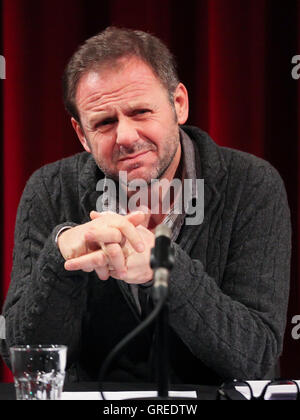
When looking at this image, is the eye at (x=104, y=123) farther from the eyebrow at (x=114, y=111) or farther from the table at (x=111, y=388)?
the table at (x=111, y=388)

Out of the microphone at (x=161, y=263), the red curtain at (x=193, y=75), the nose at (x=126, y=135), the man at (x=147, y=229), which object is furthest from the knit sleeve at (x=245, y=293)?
the red curtain at (x=193, y=75)

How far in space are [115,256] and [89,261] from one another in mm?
42

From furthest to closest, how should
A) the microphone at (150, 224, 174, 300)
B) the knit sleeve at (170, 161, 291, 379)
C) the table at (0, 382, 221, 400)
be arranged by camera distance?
the knit sleeve at (170, 161, 291, 379) → the table at (0, 382, 221, 400) → the microphone at (150, 224, 174, 300)

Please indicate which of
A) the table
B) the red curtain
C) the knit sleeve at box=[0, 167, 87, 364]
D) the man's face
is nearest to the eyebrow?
the man's face

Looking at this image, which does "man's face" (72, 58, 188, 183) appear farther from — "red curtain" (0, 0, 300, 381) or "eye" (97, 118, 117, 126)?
"red curtain" (0, 0, 300, 381)

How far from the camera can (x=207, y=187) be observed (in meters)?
1.44

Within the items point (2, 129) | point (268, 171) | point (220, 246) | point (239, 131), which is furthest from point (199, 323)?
point (2, 129)

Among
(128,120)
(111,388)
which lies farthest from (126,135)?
(111,388)

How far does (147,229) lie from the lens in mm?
1228

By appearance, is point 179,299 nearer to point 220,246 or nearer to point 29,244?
point 220,246

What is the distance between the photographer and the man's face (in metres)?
1.37

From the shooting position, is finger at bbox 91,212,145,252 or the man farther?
the man

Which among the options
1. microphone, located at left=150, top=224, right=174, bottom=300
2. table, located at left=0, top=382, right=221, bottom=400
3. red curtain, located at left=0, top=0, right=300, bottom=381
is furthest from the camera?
red curtain, located at left=0, top=0, right=300, bottom=381

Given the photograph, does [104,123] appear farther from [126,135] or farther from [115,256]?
[115,256]
